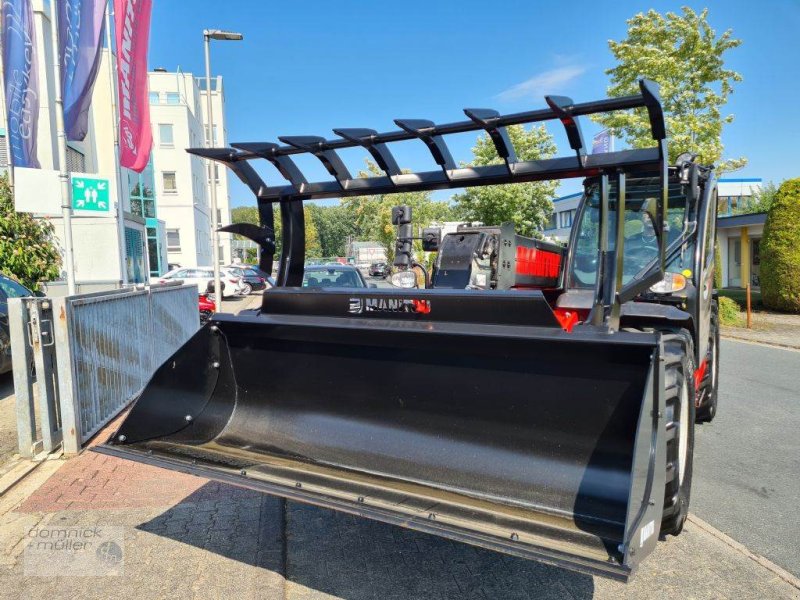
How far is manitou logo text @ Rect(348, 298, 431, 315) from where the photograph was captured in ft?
11.2

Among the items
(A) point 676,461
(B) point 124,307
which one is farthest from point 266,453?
(B) point 124,307

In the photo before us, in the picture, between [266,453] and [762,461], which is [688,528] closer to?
[762,461]

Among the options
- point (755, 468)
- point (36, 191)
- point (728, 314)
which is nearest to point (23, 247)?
point (36, 191)

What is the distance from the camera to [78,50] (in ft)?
29.5

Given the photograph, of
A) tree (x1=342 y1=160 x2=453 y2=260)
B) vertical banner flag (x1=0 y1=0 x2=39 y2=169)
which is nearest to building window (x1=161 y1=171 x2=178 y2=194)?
tree (x1=342 y1=160 x2=453 y2=260)

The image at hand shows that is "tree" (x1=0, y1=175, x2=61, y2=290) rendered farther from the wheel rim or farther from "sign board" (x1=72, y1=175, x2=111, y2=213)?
the wheel rim

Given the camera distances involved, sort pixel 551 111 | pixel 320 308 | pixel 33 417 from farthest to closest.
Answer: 1. pixel 33 417
2. pixel 320 308
3. pixel 551 111

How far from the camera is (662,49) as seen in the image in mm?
19203

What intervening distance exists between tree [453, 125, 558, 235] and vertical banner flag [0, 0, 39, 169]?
1455cm

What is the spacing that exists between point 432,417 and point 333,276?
7737mm

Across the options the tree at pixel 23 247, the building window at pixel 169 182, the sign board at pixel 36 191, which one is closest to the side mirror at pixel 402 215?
the sign board at pixel 36 191

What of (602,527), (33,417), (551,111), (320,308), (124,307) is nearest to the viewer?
(602,527)

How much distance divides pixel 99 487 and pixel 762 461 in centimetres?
547

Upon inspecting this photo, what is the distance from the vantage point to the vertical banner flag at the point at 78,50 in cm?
881
